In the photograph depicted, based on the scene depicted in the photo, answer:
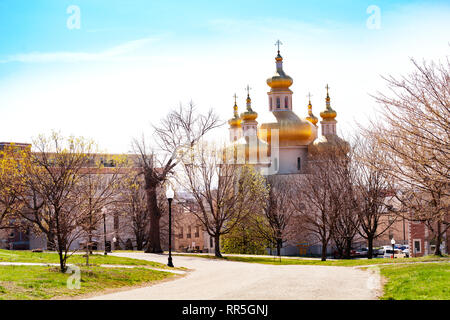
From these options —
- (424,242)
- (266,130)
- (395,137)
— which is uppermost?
(266,130)

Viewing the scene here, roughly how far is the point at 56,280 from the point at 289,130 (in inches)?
2206

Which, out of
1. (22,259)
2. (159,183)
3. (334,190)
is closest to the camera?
(22,259)

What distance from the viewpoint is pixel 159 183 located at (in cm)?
3403

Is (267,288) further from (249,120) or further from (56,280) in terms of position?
(249,120)

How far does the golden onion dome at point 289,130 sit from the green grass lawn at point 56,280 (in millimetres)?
50660

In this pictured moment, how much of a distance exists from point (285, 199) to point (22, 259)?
1486 inches

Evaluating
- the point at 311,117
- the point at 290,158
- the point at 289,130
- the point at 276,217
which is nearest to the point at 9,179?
the point at 276,217

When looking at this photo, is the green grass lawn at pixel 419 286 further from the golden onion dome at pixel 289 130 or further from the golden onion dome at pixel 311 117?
the golden onion dome at pixel 311 117

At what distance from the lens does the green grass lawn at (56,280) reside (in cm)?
1319

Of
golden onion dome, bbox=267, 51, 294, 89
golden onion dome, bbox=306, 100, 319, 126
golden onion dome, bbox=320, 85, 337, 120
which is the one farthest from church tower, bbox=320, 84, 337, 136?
golden onion dome, bbox=306, 100, 319, 126

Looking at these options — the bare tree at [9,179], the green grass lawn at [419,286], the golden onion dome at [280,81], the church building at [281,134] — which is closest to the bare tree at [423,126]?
the green grass lawn at [419,286]

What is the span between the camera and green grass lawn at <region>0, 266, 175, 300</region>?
13.2 metres
